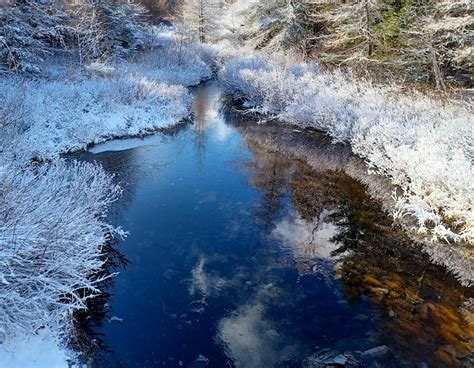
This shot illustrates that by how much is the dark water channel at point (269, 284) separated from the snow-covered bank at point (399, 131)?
2.23 ft

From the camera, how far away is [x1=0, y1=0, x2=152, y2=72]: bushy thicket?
12.3m

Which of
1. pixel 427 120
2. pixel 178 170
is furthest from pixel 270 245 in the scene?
pixel 427 120

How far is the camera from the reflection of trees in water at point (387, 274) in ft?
15.5

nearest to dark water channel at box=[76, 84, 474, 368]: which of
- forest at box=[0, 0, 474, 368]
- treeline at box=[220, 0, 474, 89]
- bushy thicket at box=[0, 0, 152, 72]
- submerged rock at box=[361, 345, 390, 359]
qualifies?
submerged rock at box=[361, 345, 390, 359]

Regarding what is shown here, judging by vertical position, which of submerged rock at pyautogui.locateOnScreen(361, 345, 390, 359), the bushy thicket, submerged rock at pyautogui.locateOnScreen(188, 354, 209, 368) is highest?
the bushy thicket

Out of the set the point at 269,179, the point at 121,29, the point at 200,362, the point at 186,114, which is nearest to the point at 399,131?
the point at 269,179

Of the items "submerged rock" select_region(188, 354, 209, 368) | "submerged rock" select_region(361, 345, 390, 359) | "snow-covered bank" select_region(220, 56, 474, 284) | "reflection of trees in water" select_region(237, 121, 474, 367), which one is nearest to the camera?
"submerged rock" select_region(188, 354, 209, 368)

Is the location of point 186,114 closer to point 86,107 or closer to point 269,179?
point 86,107

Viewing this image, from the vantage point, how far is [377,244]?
6.71 meters

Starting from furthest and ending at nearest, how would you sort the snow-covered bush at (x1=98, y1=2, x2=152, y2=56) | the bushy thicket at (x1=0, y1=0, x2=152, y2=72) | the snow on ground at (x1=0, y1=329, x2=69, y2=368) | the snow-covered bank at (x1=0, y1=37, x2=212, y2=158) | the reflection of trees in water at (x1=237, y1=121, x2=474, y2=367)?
the snow-covered bush at (x1=98, y1=2, x2=152, y2=56) → the bushy thicket at (x1=0, y1=0, x2=152, y2=72) → the snow-covered bank at (x1=0, y1=37, x2=212, y2=158) → the reflection of trees in water at (x1=237, y1=121, x2=474, y2=367) → the snow on ground at (x1=0, y1=329, x2=69, y2=368)

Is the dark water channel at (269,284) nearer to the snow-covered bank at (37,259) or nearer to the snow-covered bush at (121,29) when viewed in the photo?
the snow-covered bank at (37,259)

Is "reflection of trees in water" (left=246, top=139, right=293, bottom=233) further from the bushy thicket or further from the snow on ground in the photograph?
the bushy thicket

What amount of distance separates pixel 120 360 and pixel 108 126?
852 centimetres

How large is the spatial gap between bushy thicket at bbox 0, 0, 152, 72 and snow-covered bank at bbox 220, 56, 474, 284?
21.4 ft
